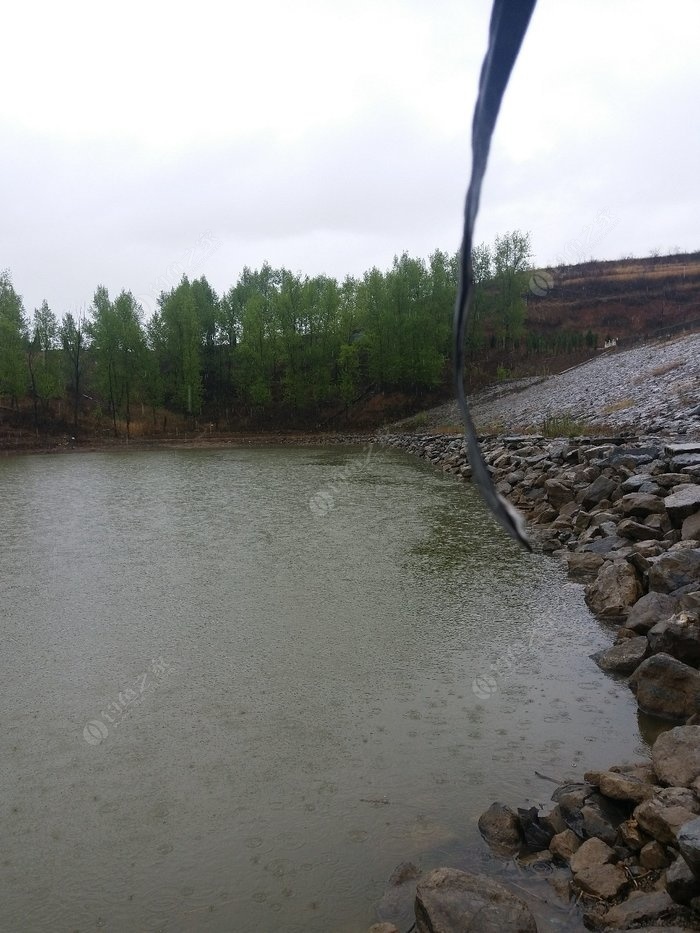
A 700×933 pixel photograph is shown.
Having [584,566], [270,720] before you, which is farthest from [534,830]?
[584,566]

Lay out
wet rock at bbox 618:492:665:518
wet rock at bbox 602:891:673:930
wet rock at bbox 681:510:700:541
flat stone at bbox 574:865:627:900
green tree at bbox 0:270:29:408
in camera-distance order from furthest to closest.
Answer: green tree at bbox 0:270:29:408
wet rock at bbox 618:492:665:518
wet rock at bbox 681:510:700:541
flat stone at bbox 574:865:627:900
wet rock at bbox 602:891:673:930

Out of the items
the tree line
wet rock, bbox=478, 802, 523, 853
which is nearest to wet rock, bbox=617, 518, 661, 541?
wet rock, bbox=478, 802, 523, 853

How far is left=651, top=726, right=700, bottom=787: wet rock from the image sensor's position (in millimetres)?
3307

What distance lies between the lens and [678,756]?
11.3ft

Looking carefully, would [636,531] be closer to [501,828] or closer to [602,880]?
[501,828]

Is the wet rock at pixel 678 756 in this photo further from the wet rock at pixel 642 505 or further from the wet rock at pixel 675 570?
the wet rock at pixel 642 505

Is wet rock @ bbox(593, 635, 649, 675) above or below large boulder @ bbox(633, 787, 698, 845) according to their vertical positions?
below

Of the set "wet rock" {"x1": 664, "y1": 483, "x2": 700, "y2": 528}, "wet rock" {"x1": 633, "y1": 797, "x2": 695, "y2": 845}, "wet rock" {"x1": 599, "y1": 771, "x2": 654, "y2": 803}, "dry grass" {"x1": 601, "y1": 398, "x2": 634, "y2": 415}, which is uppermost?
"dry grass" {"x1": 601, "y1": 398, "x2": 634, "y2": 415}

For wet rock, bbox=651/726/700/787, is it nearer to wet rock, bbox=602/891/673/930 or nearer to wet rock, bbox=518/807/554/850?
wet rock, bbox=518/807/554/850

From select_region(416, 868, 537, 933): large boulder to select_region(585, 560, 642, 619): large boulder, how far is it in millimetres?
4185

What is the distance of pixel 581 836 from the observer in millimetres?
3123

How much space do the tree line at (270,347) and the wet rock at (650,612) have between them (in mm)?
37012

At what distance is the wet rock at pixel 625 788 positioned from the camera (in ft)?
10.5

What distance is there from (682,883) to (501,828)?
3.14 feet
